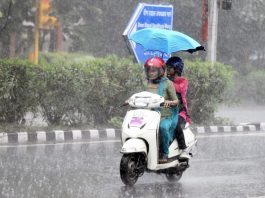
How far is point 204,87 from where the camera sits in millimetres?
18734

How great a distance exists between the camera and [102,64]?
16.9 meters

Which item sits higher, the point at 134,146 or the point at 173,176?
the point at 134,146

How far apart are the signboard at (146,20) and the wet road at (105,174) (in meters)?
4.09

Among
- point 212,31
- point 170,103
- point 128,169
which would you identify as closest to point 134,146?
point 128,169

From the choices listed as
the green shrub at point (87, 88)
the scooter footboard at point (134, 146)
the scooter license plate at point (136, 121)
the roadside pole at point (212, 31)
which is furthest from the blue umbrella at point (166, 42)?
the roadside pole at point (212, 31)

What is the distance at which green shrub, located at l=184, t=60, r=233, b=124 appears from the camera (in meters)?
18.7

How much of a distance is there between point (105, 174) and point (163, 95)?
156cm

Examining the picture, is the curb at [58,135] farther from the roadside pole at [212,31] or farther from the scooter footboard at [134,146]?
the scooter footboard at [134,146]

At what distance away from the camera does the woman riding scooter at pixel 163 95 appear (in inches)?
369

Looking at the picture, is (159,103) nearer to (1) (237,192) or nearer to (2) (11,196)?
(1) (237,192)

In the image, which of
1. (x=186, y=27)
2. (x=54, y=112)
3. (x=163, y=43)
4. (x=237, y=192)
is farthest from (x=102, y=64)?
(x=186, y=27)

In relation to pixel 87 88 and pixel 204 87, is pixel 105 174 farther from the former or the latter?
pixel 204 87

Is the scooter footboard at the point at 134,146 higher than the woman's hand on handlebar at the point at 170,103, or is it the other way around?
the woman's hand on handlebar at the point at 170,103

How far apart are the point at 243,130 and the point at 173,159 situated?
952 cm
